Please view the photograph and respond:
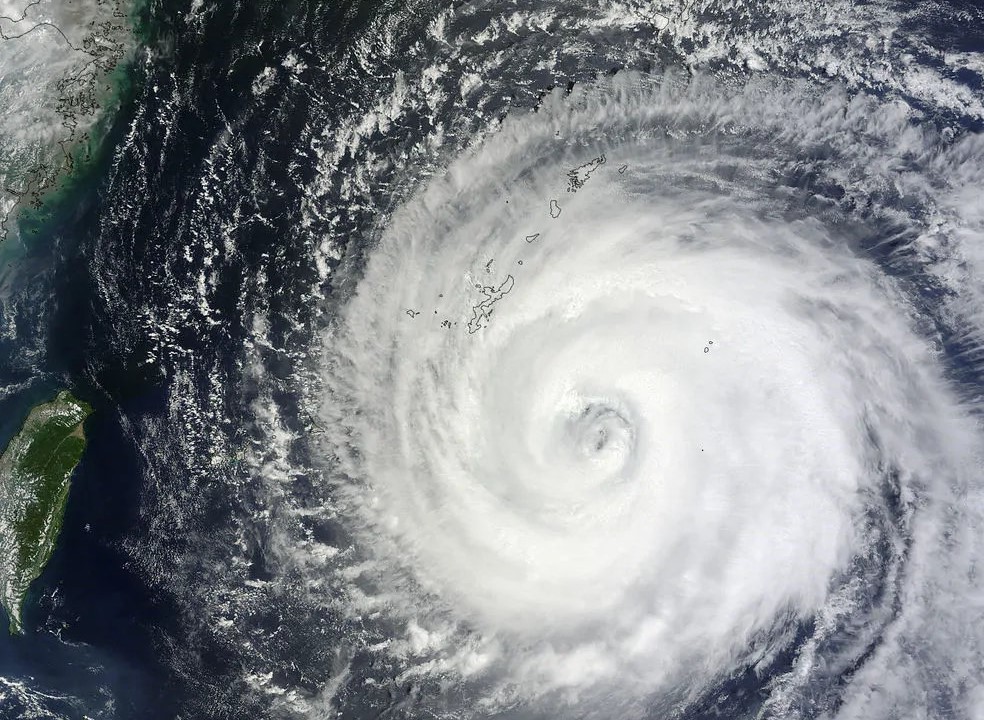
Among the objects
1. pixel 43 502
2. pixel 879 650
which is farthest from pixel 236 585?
pixel 879 650

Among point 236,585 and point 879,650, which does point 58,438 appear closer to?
point 236,585

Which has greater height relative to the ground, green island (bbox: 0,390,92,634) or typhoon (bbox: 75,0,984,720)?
typhoon (bbox: 75,0,984,720)

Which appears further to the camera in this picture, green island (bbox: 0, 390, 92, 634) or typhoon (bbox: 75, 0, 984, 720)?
green island (bbox: 0, 390, 92, 634)

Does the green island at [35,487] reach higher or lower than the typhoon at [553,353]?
lower

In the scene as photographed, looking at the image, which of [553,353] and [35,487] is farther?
[35,487]
